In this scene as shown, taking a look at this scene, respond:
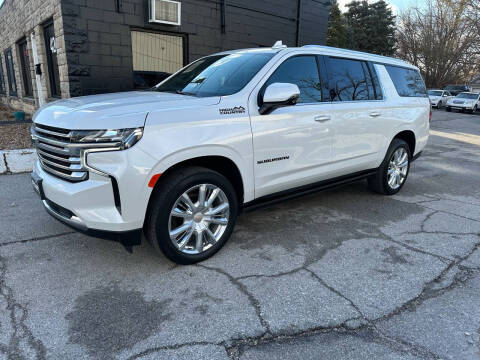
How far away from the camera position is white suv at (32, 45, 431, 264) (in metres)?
2.63

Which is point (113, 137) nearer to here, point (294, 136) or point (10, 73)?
point (294, 136)

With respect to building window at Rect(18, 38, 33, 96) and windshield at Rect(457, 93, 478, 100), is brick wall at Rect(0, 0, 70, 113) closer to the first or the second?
building window at Rect(18, 38, 33, 96)

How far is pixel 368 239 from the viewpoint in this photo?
151 inches

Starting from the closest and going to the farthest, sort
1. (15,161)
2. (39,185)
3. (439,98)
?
1. (39,185)
2. (15,161)
3. (439,98)

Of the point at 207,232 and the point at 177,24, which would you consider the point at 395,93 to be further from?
the point at 177,24

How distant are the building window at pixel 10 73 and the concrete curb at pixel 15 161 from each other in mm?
8790

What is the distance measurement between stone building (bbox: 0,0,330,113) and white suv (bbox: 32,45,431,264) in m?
3.90

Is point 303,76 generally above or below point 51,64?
below

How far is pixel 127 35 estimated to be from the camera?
7.59 m

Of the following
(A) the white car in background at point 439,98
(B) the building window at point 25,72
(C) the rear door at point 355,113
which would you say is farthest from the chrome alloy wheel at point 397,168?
(A) the white car in background at point 439,98

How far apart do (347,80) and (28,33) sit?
906 cm

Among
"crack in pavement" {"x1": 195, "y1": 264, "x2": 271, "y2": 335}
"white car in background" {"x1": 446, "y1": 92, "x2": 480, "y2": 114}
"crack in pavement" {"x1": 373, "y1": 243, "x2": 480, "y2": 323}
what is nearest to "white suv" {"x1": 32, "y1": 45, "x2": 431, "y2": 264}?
"crack in pavement" {"x1": 195, "y1": 264, "x2": 271, "y2": 335}

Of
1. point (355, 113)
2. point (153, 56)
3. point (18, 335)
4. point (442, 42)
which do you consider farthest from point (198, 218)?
point (442, 42)

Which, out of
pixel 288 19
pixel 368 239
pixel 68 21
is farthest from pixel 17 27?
pixel 368 239
